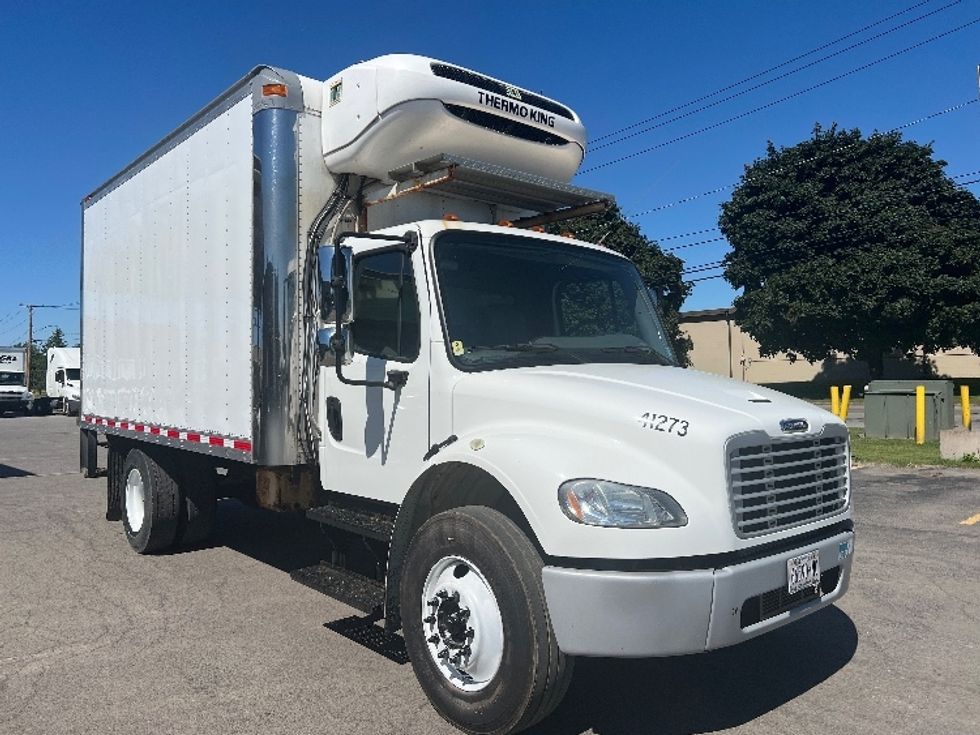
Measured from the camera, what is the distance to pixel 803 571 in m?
3.75

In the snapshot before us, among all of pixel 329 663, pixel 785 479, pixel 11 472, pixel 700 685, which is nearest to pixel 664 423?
pixel 785 479

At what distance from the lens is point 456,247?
182 inches

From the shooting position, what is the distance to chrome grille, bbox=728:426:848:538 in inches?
139

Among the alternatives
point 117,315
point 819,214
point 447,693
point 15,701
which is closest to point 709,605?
point 447,693

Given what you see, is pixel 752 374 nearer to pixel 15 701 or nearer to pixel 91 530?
pixel 91 530

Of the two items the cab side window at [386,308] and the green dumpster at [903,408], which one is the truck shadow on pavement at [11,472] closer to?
the cab side window at [386,308]

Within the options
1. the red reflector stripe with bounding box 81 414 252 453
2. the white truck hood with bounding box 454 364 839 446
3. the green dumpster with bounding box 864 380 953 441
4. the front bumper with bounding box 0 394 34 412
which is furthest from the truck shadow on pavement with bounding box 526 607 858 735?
the front bumper with bounding box 0 394 34 412

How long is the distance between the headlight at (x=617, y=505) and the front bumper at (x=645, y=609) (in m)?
0.20

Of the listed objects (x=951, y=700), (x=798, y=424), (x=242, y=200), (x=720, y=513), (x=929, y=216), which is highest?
(x=929, y=216)

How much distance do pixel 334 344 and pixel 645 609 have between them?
234cm

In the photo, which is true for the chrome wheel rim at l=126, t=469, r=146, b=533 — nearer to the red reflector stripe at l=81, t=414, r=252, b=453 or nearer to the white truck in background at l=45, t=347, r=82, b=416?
the red reflector stripe at l=81, t=414, r=252, b=453

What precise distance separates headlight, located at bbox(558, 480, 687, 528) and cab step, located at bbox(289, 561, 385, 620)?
1636mm

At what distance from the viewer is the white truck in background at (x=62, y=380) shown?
125 feet

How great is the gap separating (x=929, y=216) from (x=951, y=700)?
125ft
